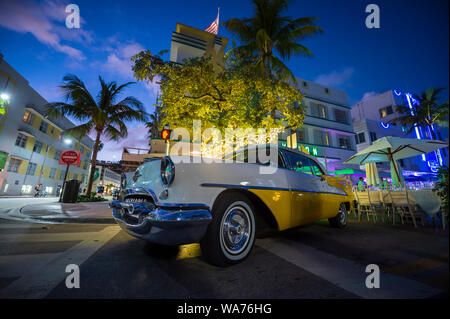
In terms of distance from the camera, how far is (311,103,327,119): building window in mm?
20234

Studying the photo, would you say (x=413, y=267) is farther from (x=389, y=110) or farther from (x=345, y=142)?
(x=389, y=110)

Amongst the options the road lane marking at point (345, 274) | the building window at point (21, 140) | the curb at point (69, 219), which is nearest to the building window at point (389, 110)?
the road lane marking at point (345, 274)

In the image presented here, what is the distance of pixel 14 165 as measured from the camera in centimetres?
1869

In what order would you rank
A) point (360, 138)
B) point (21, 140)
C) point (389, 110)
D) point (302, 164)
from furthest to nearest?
point (389, 110) → point (360, 138) → point (21, 140) → point (302, 164)

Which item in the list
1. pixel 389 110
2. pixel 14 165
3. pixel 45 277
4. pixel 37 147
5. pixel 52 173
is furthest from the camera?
pixel 389 110

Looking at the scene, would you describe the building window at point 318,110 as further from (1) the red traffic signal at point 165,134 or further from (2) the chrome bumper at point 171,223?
(2) the chrome bumper at point 171,223

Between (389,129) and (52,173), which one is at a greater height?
(389,129)

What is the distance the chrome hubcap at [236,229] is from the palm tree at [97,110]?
11340 mm

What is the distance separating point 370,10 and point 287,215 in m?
4.39

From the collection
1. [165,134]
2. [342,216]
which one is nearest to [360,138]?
[342,216]

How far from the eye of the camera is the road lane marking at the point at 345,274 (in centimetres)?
140

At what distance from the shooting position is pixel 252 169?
235cm

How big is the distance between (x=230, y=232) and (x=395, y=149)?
8563mm
